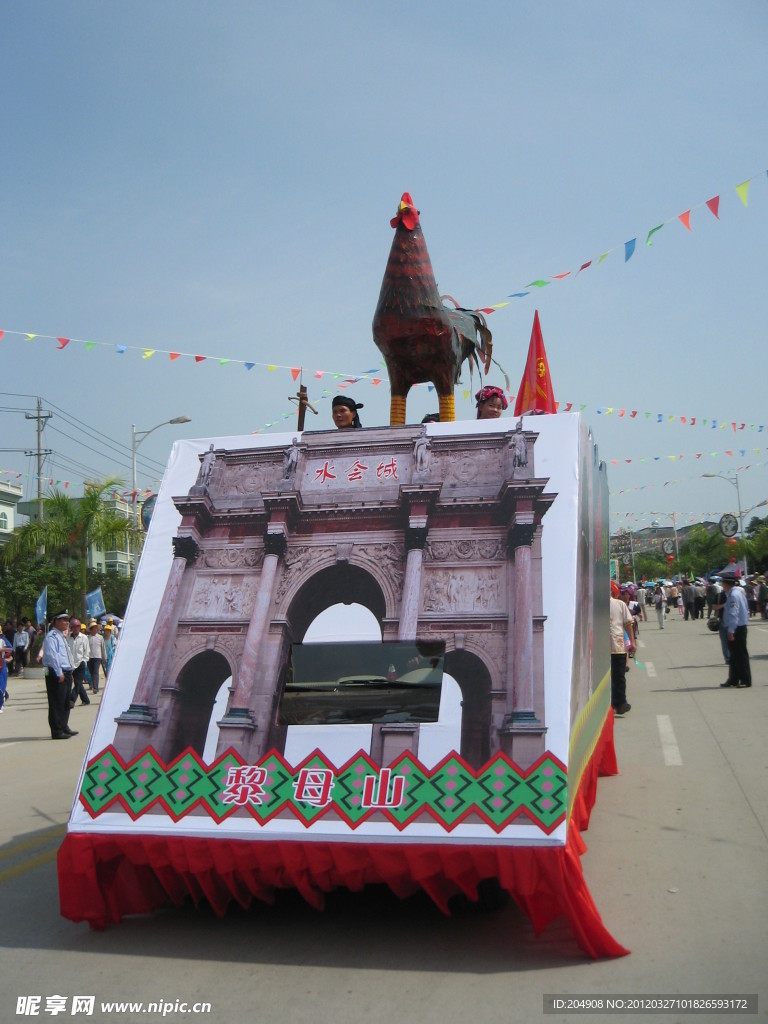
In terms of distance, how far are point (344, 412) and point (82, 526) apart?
926 inches

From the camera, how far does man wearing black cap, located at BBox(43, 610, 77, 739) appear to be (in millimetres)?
11922

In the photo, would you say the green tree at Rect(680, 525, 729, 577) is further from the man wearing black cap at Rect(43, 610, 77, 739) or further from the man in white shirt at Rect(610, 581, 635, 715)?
the man wearing black cap at Rect(43, 610, 77, 739)

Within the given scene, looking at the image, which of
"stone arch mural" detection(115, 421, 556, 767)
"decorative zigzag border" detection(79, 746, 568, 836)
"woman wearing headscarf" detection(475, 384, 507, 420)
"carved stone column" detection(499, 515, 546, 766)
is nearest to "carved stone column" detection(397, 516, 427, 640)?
"stone arch mural" detection(115, 421, 556, 767)

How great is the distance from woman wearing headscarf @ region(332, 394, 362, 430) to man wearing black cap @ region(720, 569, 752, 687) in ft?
28.3

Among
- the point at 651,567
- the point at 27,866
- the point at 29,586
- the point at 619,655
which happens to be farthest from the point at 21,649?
the point at 651,567

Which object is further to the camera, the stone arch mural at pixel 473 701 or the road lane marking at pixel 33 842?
the road lane marking at pixel 33 842

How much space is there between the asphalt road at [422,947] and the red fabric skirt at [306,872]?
0.19 metres

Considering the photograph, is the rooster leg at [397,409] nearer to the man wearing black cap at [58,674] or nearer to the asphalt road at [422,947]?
the asphalt road at [422,947]

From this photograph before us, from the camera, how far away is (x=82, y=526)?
2856 centimetres

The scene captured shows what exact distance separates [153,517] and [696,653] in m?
18.1

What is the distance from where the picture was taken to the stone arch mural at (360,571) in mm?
4293

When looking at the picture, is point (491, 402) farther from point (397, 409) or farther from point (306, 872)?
point (306, 872)

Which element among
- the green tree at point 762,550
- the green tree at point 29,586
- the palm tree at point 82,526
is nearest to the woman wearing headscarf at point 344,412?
the palm tree at point 82,526

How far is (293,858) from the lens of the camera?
4016 mm
